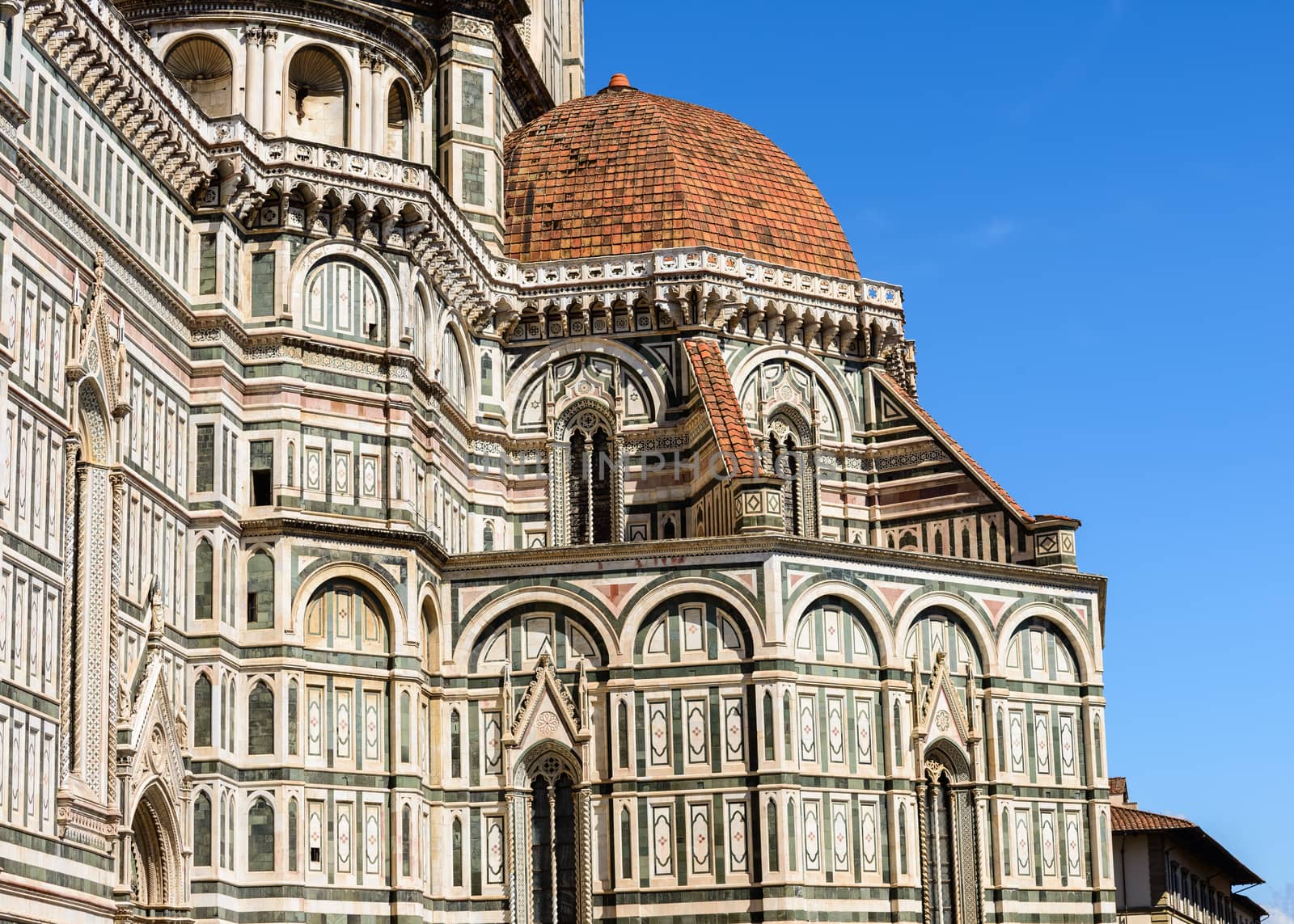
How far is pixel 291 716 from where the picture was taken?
44.5 metres

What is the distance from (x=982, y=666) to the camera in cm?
4962

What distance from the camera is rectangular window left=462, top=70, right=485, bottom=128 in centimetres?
5325

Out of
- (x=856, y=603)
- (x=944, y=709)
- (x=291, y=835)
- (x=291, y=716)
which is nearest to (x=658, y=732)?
(x=856, y=603)

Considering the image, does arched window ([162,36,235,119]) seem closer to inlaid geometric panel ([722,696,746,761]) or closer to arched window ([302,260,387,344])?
arched window ([302,260,387,344])

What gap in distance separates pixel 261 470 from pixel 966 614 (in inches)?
560

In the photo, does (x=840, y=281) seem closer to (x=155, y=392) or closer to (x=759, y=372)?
(x=759, y=372)

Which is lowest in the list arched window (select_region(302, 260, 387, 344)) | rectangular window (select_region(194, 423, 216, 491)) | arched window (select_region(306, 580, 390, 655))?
arched window (select_region(306, 580, 390, 655))

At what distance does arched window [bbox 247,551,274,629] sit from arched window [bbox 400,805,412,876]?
13.8 feet

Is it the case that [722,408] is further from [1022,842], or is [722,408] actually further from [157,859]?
[157,859]

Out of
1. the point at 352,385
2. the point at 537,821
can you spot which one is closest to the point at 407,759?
the point at 537,821

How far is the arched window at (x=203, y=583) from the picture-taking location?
143ft

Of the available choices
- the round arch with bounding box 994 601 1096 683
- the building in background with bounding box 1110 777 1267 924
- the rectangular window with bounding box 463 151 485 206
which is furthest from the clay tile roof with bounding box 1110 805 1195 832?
the rectangular window with bounding box 463 151 485 206

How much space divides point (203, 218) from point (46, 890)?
45.8 feet

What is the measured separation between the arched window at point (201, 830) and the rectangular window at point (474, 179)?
15832 mm
